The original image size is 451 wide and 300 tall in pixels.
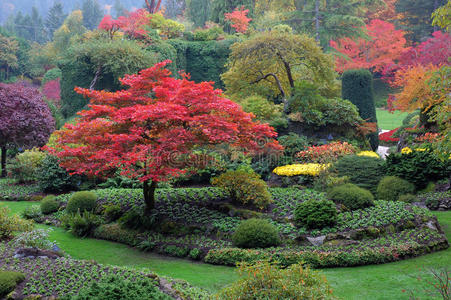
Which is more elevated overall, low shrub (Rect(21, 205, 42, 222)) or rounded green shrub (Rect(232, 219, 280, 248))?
rounded green shrub (Rect(232, 219, 280, 248))

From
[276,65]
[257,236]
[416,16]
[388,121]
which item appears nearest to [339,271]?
[257,236]

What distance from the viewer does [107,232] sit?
34.3 feet

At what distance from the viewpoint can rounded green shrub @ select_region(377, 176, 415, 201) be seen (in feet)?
38.4

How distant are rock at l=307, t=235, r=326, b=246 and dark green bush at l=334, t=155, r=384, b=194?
4399 millimetres

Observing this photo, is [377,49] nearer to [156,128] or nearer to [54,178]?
[54,178]

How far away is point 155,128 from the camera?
30.4 ft

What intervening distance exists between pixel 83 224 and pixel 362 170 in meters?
8.52

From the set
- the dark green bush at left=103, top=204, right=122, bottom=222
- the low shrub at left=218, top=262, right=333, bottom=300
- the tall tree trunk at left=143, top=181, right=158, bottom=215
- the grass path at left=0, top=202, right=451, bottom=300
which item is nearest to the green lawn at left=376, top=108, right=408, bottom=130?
the grass path at left=0, top=202, right=451, bottom=300

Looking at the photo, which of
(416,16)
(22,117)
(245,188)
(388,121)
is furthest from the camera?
(416,16)

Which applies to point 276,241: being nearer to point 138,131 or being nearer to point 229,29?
point 138,131

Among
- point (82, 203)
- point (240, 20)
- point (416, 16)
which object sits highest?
point (416, 16)

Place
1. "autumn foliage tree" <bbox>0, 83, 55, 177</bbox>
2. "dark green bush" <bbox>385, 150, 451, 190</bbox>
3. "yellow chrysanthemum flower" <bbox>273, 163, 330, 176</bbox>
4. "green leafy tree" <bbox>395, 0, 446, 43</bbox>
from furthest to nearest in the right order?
1. "green leafy tree" <bbox>395, 0, 446, 43</bbox>
2. "autumn foliage tree" <bbox>0, 83, 55, 177</bbox>
3. "yellow chrysanthemum flower" <bbox>273, 163, 330, 176</bbox>
4. "dark green bush" <bbox>385, 150, 451, 190</bbox>

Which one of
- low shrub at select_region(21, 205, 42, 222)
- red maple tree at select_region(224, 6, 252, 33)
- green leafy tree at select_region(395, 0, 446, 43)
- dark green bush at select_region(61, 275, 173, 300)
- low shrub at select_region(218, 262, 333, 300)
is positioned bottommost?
low shrub at select_region(21, 205, 42, 222)

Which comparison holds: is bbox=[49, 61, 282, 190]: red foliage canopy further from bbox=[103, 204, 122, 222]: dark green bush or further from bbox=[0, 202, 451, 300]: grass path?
bbox=[103, 204, 122, 222]: dark green bush
